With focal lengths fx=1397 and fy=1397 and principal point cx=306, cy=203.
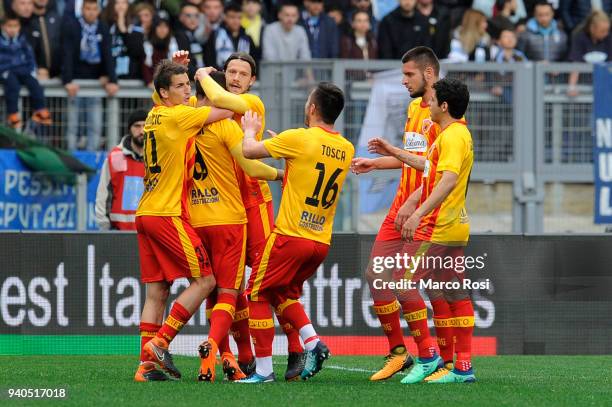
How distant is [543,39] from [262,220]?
906 centimetres

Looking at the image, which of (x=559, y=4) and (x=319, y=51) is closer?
(x=319, y=51)

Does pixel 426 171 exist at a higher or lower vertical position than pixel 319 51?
lower

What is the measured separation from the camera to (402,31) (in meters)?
18.0

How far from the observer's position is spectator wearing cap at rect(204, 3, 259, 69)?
17562mm

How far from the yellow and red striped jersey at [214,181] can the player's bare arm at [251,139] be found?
1.00 feet

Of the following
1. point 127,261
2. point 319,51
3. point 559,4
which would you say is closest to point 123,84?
point 319,51

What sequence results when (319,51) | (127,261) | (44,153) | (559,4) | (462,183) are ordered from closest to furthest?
1. (462,183)
2. (127,261)
3. (44,153)
4. (319,51)
5. (559,4)

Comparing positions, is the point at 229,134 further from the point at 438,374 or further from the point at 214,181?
the point at 438,374

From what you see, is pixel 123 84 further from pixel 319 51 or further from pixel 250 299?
pixel 250 299

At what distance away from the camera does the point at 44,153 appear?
16.2 metres

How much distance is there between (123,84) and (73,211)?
1.78 metres

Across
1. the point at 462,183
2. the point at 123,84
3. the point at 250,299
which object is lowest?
the point at 250,299

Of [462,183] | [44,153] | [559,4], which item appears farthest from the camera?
[559,4]

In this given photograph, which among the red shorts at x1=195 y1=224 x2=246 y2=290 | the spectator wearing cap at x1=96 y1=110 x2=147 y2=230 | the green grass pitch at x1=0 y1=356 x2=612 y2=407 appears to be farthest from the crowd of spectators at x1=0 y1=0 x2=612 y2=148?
the red shorts at x1=195 y1=224 x2=246 y2=290
